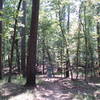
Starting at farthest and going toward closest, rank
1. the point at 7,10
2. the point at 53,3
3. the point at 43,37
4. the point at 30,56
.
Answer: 1. the point at 43,37
2. the point at 53,3
3. the point at 7,10
4. the point at 30,56

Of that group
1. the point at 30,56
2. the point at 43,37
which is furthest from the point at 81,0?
the point at 30,56

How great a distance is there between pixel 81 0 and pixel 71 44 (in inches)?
155

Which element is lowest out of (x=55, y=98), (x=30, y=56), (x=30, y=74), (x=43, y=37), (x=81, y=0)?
(x=55, y=98)

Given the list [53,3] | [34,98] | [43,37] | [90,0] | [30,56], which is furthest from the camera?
[43,37]

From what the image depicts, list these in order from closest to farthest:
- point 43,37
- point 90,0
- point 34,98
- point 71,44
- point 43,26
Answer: point 34,98 → point 90,0 → point 71,44 → point 43,26 → point 43,37

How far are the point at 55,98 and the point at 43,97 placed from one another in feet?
1.75

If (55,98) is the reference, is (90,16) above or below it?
above

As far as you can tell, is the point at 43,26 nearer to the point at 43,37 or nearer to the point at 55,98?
the point at 43,37

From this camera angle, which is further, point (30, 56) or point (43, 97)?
point (30, 56)

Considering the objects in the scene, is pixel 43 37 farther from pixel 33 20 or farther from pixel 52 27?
pixel 33 20

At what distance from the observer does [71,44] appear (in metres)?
19.2

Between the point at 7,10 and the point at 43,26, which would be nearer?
the point at 7,10

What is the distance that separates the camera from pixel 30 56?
11.8 metres

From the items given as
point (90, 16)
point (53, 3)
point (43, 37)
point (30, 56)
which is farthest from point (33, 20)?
point (43, 37)
